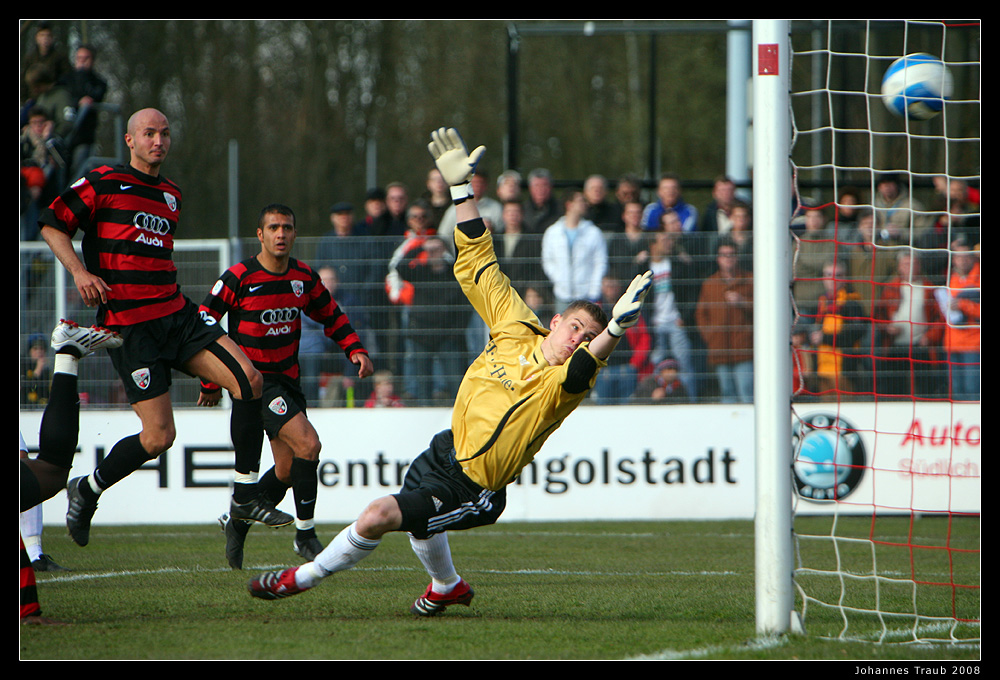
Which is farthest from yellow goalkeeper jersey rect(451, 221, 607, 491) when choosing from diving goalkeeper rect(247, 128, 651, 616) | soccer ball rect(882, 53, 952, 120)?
soccer ball rect(882, 53, 952, 120)

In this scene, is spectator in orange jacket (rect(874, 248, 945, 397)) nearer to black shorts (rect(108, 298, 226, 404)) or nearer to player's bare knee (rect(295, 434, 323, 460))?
player's bare knee (rect(295, 434, 323, 460))

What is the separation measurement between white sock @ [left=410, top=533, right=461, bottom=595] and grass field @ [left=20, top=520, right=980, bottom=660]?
0.16m

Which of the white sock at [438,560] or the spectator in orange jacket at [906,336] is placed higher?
the spectator in orange jacket at [906,336]

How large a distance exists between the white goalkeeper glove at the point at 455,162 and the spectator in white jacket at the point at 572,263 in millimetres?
5009

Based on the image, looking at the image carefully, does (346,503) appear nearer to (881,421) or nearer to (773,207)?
(881,421)

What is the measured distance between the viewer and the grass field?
14.4ft

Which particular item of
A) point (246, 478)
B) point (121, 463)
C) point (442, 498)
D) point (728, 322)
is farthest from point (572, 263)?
point (442, 498)

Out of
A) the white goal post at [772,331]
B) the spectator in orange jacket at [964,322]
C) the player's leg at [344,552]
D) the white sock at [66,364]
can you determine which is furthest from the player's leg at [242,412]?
the spectator in orange jacket at [964,322]

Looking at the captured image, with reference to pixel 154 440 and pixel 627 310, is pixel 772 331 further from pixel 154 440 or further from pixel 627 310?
pixel 154 440

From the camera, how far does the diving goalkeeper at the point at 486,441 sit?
474cm

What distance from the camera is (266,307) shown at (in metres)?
6.82

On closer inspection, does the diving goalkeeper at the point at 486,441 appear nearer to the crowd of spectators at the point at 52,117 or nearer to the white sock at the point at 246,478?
the white sock at the point at 246,478

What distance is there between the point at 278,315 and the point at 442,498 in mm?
2505

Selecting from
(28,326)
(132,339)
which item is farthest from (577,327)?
(28,326)
